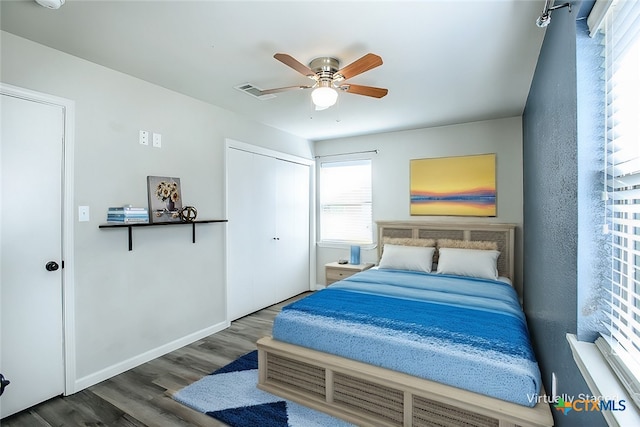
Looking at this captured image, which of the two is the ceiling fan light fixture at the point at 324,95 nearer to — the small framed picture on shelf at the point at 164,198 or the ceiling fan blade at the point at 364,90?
the ceiling fan blade at the point at 364,90

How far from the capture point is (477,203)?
4.07m

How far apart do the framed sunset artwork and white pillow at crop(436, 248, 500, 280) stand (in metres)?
0.66

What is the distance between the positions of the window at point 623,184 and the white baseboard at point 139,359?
320cm

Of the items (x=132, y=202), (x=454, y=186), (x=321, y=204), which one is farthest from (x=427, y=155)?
(x=132, y=202)

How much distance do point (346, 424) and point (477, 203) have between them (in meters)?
3.15

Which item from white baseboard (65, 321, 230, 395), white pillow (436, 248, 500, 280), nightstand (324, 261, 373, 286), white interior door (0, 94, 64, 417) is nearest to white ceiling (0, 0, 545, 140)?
white interior door (0, 94, 64, 417)

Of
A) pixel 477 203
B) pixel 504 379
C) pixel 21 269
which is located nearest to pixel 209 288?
pixel 21 269

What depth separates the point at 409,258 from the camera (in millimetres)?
3875

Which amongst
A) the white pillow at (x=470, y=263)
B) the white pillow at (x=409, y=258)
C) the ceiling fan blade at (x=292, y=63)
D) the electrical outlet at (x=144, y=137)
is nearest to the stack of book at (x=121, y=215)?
the electrical outlet at (x=144, y=137)

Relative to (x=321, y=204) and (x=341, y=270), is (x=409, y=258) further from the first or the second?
(x=321, y=204)

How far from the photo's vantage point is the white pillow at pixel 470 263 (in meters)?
3.49

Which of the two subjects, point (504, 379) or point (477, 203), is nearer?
point (504, 379)

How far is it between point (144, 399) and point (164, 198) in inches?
66.0

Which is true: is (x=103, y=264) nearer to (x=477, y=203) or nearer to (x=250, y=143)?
(x=250, y=143)
